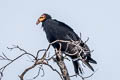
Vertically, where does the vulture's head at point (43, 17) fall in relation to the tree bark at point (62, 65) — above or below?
above

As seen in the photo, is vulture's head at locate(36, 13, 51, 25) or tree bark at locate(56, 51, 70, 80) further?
vulture's head at locate(36, 13, 51, 25)

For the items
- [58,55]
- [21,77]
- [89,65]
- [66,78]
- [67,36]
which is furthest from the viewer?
[67,36]

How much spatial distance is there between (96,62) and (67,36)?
1521mm

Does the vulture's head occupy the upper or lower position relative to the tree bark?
upper

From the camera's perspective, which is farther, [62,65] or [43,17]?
[43,17]

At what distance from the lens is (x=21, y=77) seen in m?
4.50

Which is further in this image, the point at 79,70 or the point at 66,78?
the point at 79,70

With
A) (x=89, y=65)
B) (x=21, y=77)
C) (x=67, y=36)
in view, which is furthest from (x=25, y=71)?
(x=67, y=36)

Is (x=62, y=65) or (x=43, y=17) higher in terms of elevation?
(x=43, y=17)

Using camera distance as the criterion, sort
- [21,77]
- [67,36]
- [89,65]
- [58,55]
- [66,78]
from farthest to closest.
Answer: [67,36] → [89,65] → [58,55] → [66,78] → [21,77]

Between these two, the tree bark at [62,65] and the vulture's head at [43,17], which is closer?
the tree bark at [62,65]

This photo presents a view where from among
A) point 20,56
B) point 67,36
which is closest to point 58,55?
point 20,56

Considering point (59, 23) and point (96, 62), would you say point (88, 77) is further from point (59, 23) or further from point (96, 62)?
point (59, 23)

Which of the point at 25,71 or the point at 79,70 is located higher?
the point at 25,71
